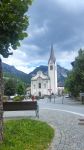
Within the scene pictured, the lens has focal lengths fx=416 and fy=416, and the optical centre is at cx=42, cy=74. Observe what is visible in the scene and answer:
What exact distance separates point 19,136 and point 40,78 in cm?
18127

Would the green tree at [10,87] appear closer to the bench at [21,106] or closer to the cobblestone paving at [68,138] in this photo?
the bench at [21,106]

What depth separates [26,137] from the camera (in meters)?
13.1

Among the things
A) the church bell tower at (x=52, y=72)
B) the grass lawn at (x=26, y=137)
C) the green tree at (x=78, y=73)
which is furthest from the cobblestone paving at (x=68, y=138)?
the church bell tower at (x=52, y=72)

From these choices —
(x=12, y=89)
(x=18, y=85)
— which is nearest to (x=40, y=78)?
(x=18, y=85)

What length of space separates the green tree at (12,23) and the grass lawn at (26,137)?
1.87 feet

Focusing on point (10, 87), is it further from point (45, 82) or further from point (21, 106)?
point (21, 106)

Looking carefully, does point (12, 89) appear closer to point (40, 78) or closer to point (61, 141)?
point (40, 78)

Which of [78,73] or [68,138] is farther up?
[78,73]

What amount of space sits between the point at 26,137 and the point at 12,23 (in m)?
3.89

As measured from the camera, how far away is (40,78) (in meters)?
195

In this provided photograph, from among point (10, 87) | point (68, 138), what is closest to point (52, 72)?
point (10, 87)

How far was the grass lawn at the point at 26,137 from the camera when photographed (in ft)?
37.7

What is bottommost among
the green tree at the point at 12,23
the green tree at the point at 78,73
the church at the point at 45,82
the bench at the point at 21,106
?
the bench at the point at 21,106

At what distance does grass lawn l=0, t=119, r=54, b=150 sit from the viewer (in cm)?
1150
